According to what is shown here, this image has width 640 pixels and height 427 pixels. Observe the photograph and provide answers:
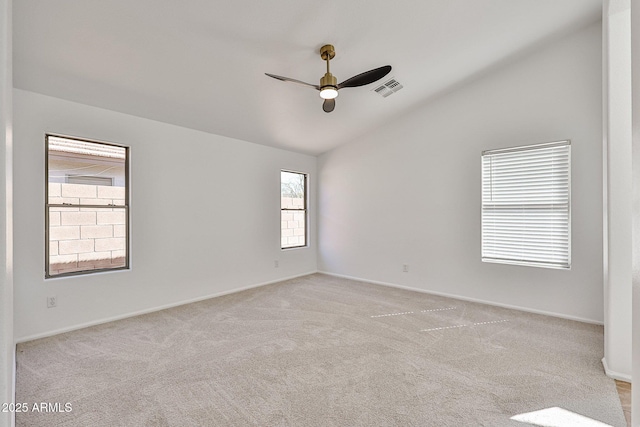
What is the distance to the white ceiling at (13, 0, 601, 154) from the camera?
245cm

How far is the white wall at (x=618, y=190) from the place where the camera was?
2.31m

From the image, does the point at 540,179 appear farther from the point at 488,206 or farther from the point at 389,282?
the point at 389,282

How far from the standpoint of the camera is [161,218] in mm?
4031

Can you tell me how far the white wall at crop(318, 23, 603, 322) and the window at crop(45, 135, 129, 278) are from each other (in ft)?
11.8

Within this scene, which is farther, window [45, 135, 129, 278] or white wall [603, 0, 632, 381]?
window [45, 135, 129, 278]

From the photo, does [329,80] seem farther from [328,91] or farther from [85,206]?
[85,206]

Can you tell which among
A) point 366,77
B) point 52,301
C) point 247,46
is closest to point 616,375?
point 366,77

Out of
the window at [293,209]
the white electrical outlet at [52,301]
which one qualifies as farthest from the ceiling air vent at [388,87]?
the white electrical outlet at [52,301]

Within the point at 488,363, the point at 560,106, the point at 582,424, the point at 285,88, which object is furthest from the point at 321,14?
the point at 582,424

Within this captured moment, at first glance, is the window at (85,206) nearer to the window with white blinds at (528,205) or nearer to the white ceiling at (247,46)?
the white ceiling at (247,46)

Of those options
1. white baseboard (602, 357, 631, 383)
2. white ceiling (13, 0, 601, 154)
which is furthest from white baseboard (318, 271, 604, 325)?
white ceiling (13, 0, 601, 154)

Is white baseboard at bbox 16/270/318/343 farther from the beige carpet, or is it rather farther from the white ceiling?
the white ceiling

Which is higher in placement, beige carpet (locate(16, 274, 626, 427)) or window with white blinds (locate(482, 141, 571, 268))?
window with white blinds (locate(482, 141, 571, 268))

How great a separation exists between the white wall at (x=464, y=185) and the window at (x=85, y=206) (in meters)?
3.61
